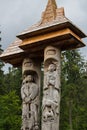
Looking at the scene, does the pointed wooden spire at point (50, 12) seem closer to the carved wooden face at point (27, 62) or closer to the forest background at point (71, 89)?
the carved wooden face at point (27, 62)

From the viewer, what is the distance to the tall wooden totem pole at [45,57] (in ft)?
25.0

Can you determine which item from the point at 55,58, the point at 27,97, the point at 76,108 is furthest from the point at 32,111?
the point at 76,108

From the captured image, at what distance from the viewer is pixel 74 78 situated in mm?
36406

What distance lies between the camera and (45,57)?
26.2 feet

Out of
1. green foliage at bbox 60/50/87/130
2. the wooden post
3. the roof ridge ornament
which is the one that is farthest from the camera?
green foliage at bbox 60/50/87/130

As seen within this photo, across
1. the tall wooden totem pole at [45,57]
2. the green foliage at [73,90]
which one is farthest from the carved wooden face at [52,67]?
the green foliage at [73,90]

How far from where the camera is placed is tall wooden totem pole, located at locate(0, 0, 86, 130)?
25.0 ft

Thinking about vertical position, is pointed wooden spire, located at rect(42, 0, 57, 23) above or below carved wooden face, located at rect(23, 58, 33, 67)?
above

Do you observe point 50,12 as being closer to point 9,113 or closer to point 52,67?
point 52,67

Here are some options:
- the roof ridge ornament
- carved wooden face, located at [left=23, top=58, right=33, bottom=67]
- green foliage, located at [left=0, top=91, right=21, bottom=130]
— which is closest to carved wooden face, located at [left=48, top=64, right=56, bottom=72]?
carved wooden face, located at [left=23, top=58, right=33, bottom=67]

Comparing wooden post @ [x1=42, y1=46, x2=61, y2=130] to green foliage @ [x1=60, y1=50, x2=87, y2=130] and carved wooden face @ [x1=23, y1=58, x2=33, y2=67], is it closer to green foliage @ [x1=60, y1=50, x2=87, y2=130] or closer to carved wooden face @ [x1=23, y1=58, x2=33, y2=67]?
carved wooden face @ [x1=23, y1=58, x2=33, y2=67]

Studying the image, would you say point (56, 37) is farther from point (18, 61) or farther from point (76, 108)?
point (76, 108)

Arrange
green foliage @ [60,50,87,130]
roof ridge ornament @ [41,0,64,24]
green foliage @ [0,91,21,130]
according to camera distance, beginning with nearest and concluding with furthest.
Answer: roof ridge ornament @ [41,0,64,24], green foliage @ [0,91,21,130], green foliage @ [60,50,87,130]

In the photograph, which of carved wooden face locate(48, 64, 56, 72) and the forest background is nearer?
carved wooden face locate(48, 64, 56, 72)
